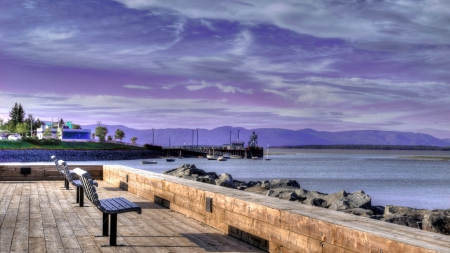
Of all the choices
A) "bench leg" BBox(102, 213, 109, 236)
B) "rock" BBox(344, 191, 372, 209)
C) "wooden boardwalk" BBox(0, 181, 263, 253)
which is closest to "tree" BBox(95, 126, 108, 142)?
"rock" BBox(344, 191, 372, 209)

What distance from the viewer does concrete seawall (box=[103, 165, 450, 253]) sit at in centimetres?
416

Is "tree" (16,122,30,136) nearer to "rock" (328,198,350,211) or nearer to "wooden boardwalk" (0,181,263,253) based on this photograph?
"rock" (328,198,350,211)

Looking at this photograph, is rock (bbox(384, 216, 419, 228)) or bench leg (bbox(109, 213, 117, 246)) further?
rock (bbox(384, 216, 419, 228))

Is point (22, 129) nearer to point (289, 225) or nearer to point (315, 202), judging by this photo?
point (315, 202)

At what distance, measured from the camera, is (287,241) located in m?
5.54

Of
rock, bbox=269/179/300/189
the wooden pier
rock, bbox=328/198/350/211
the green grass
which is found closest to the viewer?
rock, bbox=328/198/350/211

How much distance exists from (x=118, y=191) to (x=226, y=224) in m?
6.75

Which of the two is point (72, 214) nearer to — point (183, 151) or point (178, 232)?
point (178, 232)

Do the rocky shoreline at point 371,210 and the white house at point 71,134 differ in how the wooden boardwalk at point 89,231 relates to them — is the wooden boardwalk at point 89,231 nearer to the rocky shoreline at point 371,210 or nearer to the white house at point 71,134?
the rocky shoreline at point 371,210

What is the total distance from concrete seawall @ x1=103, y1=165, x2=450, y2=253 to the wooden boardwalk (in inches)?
7.4

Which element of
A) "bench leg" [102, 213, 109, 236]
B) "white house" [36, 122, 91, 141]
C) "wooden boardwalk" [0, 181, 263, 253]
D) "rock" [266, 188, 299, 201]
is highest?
"white house" [36, 122, 91, 141]

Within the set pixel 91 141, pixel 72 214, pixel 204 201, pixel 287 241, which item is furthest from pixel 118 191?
pixel 91 141

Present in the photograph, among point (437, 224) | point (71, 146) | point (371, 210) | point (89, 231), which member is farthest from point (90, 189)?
point (71, 146)

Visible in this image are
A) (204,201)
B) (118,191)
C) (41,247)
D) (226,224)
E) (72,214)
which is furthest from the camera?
(118,191)
